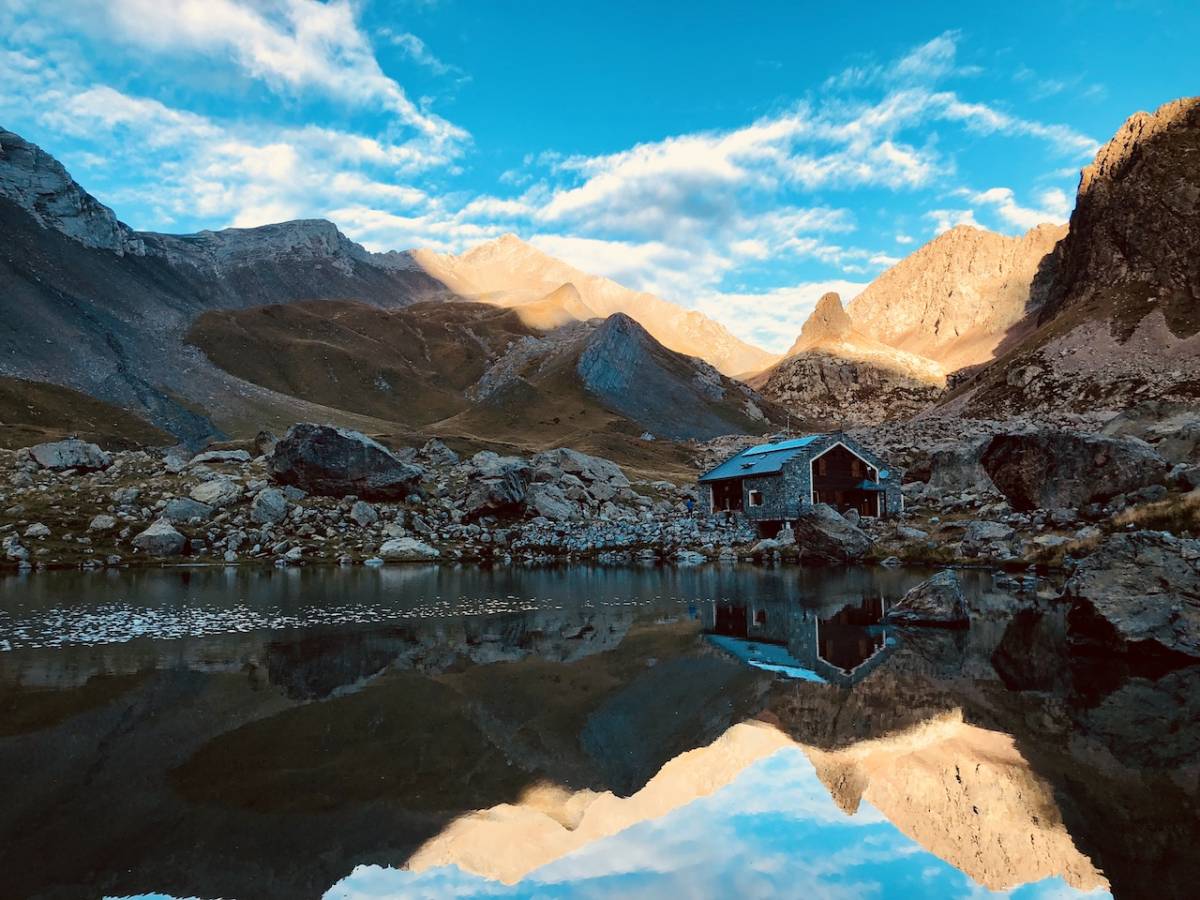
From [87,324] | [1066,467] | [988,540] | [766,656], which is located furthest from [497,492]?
[87,324]

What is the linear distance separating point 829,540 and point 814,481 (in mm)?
16149

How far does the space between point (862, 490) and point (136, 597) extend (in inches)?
2051

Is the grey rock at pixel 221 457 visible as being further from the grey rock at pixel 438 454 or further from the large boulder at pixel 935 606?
the large boulder at pixel 935 606

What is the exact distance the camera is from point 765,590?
34344 mm

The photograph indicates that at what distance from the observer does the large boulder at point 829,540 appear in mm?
45656

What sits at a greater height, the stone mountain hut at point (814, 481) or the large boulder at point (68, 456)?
the large boulder at point (68, 456)

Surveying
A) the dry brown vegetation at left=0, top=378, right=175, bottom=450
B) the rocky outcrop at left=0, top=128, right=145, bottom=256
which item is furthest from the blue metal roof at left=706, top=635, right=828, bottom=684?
the rocky outcrop at left=0, top=128, right=145, bottom=256

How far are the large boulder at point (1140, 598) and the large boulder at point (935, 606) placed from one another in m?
3.15

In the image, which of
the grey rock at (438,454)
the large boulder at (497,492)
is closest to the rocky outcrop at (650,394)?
the grey rock at (438,454)

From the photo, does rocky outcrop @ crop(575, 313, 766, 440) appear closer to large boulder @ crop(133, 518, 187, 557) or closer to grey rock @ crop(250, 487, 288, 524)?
grey rock @ crop(250, 487, 288, 524)

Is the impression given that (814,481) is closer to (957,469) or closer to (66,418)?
(957,469)

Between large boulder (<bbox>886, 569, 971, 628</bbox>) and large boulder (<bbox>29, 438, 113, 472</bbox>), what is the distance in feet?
204

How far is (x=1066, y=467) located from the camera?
41.9 metres

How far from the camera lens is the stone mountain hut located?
60.3 meters
